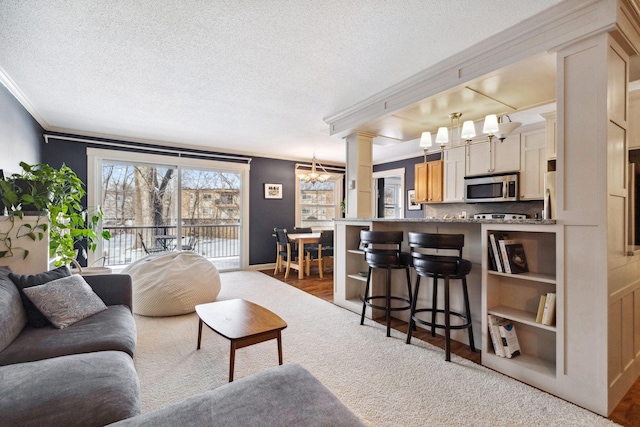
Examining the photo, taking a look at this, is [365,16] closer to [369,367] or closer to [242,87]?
[242,87]

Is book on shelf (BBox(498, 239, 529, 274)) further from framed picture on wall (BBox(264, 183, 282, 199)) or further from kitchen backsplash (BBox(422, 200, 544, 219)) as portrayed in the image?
framed picture on wall (BBox(264, 183, 282, 199))

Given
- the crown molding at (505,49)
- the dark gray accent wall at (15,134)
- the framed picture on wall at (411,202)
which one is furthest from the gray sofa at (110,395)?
the framed picture on wall at (411,202)

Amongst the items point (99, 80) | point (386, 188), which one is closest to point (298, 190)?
point (386, 188)

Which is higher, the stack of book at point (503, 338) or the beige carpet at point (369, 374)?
the stack of book at point (503, 338)

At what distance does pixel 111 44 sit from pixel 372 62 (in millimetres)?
2119

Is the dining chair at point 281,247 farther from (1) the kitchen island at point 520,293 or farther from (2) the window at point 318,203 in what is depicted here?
(1) the kitchen island at point 520,293

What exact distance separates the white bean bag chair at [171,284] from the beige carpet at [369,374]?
18 cm

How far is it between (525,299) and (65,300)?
3297 mm

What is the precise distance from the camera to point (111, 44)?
7.64 ft

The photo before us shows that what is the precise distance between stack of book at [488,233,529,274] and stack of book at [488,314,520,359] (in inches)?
15.5

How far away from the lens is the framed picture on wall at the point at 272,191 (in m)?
6.50

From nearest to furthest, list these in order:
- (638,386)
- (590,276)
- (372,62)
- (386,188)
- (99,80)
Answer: (590,276)
(638,386)
(372,62)
(99,80)
(386,188)

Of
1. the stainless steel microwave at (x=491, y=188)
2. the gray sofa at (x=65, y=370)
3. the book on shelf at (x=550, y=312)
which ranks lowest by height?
the gray sofa at (x=65, y=370)

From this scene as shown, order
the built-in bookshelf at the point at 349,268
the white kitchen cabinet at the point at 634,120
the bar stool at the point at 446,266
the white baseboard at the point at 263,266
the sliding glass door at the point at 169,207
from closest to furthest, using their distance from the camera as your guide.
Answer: the bar stool at the point at 446,266, the white kitchen cabinet at the point at 634,120, the built-in bookshelf at the point at 349,268, the sliding glass door at the point at 169,207, the white baseboard at the point at 263,266
